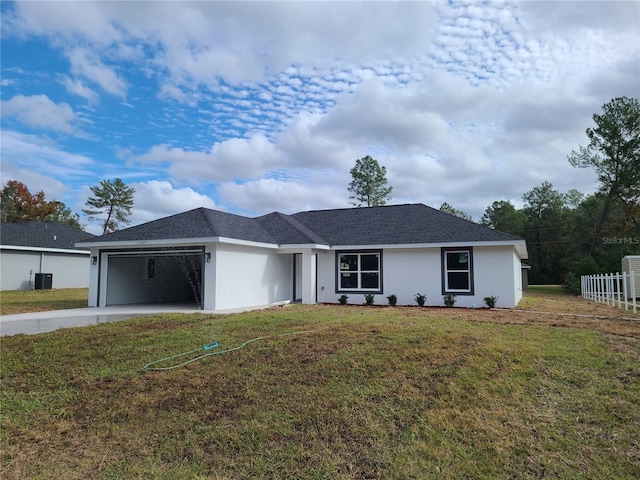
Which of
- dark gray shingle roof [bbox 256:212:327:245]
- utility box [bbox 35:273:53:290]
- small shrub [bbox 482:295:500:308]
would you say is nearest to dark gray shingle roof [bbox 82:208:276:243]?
dark gray shingle roof [bbox 256:212:327:245]

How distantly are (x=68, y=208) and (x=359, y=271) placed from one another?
1937 inches

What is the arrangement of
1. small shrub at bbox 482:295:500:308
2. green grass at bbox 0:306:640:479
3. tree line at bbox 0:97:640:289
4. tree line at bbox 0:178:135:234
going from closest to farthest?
green grass at bbox 0:306:640:479, small shrub at bbox 482:295:500:308, tree line at bbox 0:97:640:289, tree line at bbox 0:178:135:234

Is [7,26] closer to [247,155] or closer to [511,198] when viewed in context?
[247,155]

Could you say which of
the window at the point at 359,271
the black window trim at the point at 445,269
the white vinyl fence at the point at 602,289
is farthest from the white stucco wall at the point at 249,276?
the white vinyl fence at the point at 602,289

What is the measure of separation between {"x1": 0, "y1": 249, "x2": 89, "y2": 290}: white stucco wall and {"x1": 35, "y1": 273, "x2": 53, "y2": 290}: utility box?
472mm

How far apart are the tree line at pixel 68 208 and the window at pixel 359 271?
38.9 metres

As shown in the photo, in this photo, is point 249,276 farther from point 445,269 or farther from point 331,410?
point 331,410

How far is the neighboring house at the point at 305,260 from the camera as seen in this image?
1488 centimetres

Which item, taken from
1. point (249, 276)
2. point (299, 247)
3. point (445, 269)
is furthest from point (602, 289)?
point (249, 276)

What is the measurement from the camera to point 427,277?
54.7 feet

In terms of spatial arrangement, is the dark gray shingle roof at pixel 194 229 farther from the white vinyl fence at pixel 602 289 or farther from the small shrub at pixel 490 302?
the white vinyl fence at pixel 602 289

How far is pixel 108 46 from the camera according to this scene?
36.7 feet

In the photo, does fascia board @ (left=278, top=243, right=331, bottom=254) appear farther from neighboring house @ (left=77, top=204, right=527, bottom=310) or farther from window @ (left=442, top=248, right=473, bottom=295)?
window @ (left=442, top=248, right=473, bottom=295)

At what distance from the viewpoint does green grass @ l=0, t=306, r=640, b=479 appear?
3.79m
